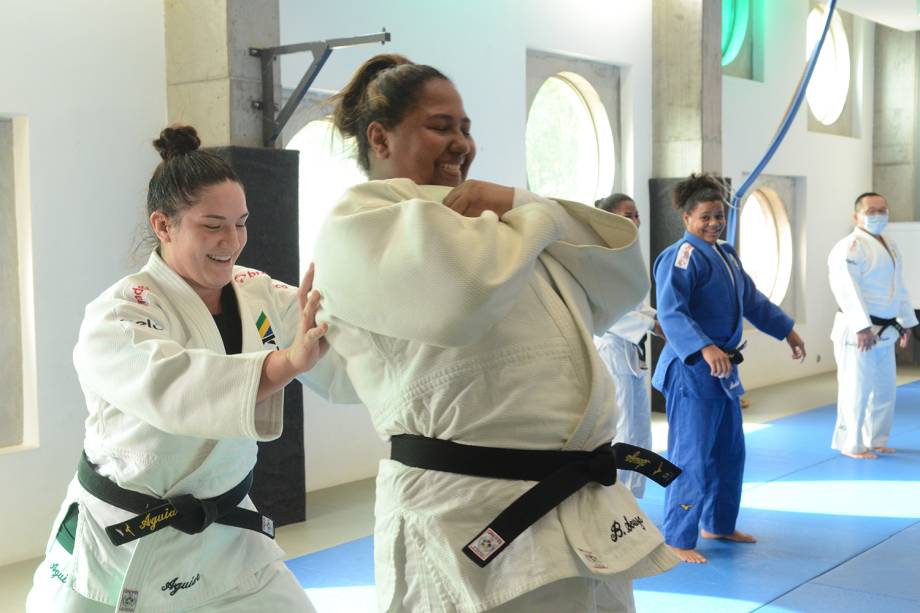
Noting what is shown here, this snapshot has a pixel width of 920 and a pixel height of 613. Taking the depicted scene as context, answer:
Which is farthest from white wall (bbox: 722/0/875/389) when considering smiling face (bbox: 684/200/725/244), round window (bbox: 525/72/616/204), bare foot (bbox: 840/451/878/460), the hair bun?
the hair bun

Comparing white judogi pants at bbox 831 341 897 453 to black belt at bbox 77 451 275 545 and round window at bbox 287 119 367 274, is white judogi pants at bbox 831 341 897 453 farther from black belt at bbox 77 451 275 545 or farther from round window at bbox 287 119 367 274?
black belt at bbox 77 451 275 545

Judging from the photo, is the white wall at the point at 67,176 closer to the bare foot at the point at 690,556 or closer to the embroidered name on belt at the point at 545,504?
the bare foot at the point at 690,556

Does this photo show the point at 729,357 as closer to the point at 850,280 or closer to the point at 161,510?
the point at 850,280

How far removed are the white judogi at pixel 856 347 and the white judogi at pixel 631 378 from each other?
2.21 metres

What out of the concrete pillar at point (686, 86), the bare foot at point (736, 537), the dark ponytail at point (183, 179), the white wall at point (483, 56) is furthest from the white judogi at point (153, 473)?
the concrete pillar at point (686, 86)

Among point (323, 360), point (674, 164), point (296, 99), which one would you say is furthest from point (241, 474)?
point (674, 164)

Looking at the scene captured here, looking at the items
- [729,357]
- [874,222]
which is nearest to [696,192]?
[729,357]

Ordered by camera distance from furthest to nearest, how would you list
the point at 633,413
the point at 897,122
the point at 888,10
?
the point at 897,122 → the point at 888,10 → the point at 633,413

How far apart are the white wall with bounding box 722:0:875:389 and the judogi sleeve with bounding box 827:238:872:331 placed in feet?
8.16

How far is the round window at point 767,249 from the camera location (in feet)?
35.2

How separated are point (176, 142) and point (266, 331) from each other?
1.68 ft

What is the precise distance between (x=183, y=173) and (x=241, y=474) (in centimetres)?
68

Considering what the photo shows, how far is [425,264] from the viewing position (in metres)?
1.47

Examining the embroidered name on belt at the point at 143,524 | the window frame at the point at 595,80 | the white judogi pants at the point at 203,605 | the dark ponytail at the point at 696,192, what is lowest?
the white judogi pants at the point at 203,605
